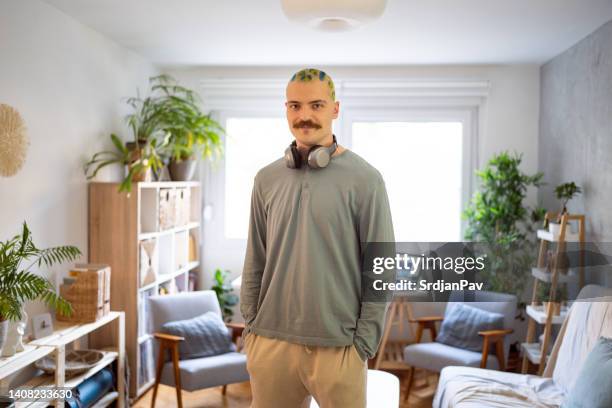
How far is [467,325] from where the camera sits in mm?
3863

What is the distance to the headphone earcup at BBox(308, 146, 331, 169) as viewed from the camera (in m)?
1.57

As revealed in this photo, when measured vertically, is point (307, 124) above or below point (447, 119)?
below

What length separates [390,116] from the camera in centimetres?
492

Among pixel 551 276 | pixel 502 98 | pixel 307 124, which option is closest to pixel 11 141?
pixel 307 124

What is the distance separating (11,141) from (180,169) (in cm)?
180

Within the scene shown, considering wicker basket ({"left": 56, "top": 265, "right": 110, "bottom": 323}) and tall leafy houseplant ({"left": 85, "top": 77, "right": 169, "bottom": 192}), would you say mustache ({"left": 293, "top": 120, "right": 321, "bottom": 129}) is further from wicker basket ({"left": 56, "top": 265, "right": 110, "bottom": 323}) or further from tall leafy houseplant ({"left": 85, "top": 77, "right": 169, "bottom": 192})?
tall leafy houseplant ({"left": 85, "top": 77, "right": 169, "bottom": 192})

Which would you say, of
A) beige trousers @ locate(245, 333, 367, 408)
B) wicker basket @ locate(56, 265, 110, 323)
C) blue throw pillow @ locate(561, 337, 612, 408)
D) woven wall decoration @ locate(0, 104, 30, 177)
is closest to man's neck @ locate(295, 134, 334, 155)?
beige trousers @ locate(245, 333, 367, 408)

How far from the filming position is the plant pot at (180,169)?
4.58m

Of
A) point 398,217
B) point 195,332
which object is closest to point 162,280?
point 195,332

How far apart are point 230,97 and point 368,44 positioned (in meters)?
1.47

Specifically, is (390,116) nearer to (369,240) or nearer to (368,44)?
(368,44)

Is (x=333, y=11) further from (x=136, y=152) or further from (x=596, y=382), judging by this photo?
→ (x=136, y=152)

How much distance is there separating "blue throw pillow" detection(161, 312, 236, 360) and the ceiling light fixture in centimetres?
224

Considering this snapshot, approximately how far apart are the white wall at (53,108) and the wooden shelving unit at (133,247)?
0.11m
